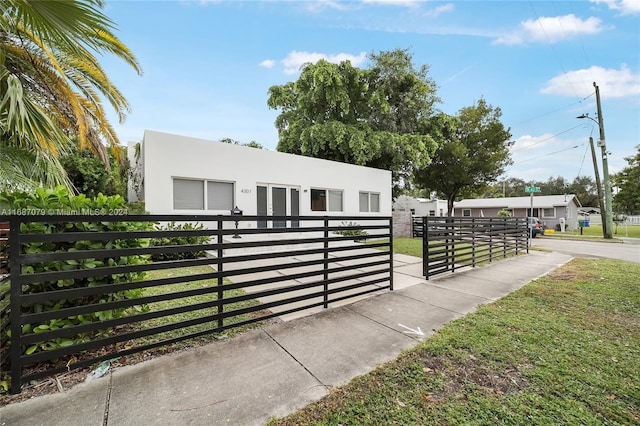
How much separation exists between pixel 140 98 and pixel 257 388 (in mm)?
8629

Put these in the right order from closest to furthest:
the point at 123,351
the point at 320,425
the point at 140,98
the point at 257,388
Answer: the point at 320,425, the point at 257,388, the point at 123,351, the point at 140,98

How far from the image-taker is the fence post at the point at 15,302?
195cm

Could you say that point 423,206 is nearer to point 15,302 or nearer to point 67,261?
point 67,261

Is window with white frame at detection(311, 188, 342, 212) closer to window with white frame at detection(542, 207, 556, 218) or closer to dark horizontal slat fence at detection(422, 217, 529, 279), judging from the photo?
dark horizontal slat fence at detection(422, 217, 529, 279)

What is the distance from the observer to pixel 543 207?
28922 millimetres

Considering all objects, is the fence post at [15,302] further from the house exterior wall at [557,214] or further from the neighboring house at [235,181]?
the house exterior wall at [557,214]

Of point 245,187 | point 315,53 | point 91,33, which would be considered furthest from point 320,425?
point 315,53

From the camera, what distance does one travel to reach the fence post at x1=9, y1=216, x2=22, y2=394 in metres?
1.95

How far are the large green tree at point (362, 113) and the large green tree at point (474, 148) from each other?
10.2 feet

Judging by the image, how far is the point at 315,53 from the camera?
15.7 metres

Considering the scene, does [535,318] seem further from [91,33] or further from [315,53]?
[315,53]

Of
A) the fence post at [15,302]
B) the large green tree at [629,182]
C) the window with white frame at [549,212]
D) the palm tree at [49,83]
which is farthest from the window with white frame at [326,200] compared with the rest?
the window with white frame at [549,212]

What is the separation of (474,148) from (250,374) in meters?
23.6

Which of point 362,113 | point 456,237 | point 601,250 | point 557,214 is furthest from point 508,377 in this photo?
point 557,214
